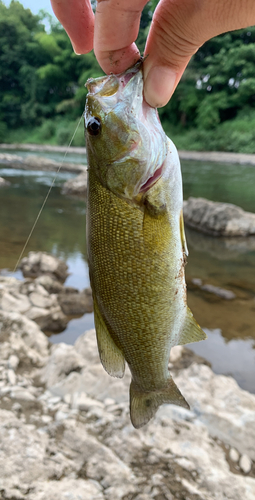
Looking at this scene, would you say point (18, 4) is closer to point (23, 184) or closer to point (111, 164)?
point (23, 184)

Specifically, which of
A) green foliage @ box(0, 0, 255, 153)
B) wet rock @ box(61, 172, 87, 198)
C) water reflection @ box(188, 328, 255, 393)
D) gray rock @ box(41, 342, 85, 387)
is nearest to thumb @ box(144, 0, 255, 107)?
gray rock @ box(41, 342, 85, 387)

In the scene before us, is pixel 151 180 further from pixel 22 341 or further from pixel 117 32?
pixel 22 341

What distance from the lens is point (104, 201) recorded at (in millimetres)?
1454

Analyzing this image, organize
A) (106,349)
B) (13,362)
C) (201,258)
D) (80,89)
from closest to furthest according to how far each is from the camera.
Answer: (106,349) < (13,362) < (201,258) < (80,89)

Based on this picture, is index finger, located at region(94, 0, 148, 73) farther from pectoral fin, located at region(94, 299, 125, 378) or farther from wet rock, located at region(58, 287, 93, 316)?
wet rock, located at region(58, 287, 93, 316)

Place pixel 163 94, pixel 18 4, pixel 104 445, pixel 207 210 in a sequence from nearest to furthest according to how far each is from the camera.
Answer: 1. pixel 163 94
2. pixel 104 445
3. pixel 207 210
4. pixel 18 4

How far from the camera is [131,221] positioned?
1429mm

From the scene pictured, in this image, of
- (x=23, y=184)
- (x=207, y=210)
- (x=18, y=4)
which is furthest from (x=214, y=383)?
(x=18, y=4)

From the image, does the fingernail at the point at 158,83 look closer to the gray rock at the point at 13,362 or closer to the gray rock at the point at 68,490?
the gray rock at the point at 68,490

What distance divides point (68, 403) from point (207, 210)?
7933 millimetres

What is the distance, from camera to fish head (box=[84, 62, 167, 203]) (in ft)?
4.50

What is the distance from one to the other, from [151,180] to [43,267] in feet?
16.7

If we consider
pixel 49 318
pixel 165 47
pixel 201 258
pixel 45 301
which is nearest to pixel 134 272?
pixel 165 47

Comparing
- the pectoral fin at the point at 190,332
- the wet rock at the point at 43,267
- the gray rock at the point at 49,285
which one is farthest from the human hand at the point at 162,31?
the wet rock at the point at 43,267
